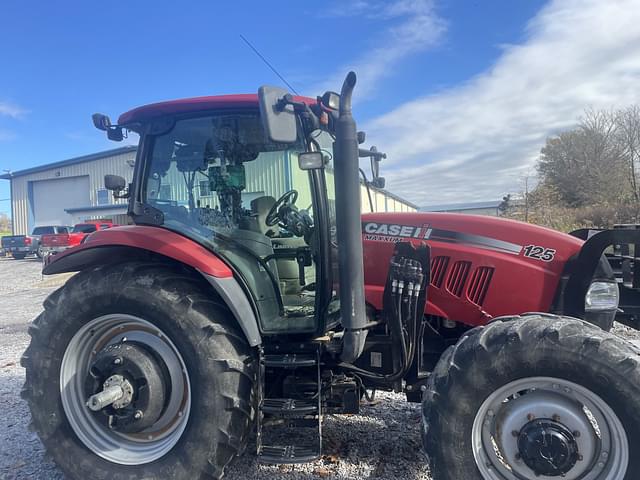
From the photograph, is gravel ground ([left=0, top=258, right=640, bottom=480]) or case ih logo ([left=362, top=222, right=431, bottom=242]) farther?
case ih logo ([left=362, top=222, right=431, bottom=242])

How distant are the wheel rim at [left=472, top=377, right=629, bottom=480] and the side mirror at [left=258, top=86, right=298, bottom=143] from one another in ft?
5.25

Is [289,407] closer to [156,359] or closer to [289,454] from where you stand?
[289,454]

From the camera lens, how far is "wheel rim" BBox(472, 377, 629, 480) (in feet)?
6.74

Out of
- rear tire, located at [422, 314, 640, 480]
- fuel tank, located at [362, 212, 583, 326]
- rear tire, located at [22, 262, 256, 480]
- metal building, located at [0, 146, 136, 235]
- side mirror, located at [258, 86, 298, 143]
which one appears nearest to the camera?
rear tire, located at [422, 314, 640, 480]

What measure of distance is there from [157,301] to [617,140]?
27060mm

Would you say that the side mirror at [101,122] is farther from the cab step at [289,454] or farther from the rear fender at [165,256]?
the cab step at [289,454]

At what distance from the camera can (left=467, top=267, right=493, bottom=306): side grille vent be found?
2.68 metres

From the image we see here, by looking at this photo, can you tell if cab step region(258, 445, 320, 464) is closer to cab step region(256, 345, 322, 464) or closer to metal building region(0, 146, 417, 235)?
cab step region(256, 345, 322, 464)

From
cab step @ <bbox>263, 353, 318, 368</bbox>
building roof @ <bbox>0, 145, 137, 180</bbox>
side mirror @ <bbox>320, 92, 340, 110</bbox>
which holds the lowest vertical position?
cab step @ <bbox>263, 353, 318, 368</bbox>

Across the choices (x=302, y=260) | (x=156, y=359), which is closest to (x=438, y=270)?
(x=302, y=260)

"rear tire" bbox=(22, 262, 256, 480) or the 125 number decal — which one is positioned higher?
the 125 number decal

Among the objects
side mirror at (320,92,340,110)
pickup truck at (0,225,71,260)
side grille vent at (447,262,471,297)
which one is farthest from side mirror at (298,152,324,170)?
pickup truck at (0,225,71,260)

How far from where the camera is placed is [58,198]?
28.3m

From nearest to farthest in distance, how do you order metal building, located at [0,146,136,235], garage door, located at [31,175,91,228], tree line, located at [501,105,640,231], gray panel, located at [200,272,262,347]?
gray panel, located at [200,272,262,347] < tree line, located at [501,105,640,231] < metal building, located at [0,146,136,235] < garage door, located at [31,175,91,228]
